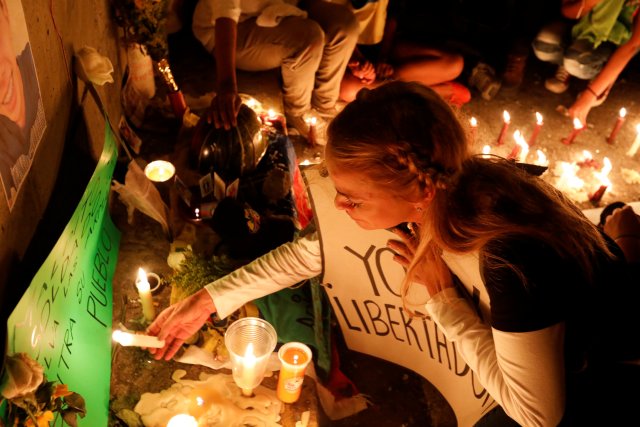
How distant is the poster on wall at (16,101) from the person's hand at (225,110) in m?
1.08

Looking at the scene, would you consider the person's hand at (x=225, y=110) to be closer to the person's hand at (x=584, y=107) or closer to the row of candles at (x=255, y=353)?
the row of candles at (x=255, y=353)

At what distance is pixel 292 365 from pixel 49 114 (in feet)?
3.77

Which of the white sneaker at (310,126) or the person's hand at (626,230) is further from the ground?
the person's hand at (626,230)

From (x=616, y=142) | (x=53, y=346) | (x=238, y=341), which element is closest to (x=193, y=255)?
(x=238, y=341)

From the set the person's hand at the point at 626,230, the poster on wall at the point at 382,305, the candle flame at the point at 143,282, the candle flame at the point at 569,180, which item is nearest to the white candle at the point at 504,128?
the candle flame at the point at 569,180

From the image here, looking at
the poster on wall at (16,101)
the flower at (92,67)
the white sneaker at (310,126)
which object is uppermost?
the poster on wall at (16,101)

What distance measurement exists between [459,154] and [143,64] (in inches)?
86.2

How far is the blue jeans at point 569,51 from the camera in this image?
12.8 ft

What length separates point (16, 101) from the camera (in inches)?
54.8

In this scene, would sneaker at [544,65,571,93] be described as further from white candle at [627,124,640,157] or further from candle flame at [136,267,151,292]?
candle flame at [136,267,151,292]

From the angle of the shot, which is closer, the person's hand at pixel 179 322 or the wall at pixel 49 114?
the wall at pixel 49 114

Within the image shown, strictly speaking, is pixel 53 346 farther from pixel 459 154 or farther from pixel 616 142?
pixel 616 142

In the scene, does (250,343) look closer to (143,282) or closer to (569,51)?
(143,282)

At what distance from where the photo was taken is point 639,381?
4.49ft
